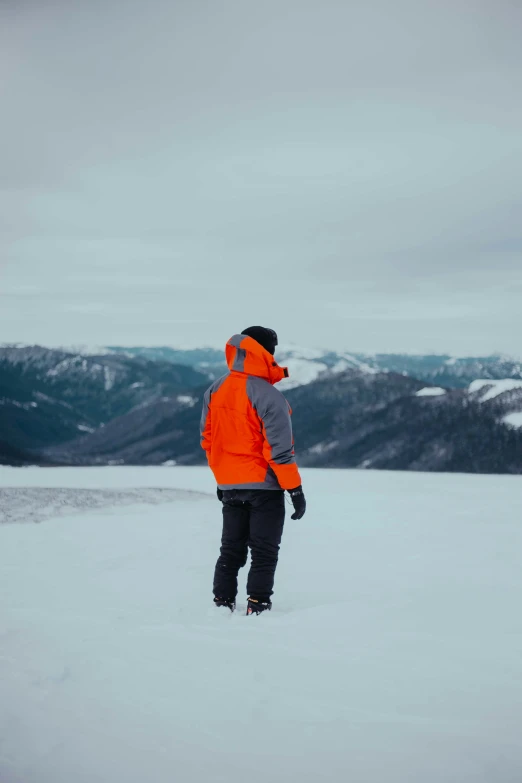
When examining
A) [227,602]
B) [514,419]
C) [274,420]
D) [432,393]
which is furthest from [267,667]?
[432,393]

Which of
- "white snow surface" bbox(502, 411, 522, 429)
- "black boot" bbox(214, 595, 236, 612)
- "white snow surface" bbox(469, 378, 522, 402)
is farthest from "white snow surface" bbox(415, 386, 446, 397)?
"black boot" bbox(214, 595, 236, 612)

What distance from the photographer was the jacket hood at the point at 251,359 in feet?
17.4

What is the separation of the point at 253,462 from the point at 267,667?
187 centimetres

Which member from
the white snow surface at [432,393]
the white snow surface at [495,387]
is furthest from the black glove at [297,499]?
the white snow surface at [432,393]

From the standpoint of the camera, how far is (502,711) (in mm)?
3406

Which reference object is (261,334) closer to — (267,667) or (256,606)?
(256,606)

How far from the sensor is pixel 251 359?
532 cm

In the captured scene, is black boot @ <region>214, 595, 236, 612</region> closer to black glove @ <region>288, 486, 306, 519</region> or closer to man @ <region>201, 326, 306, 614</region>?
man @ <region>201, 326, 306, 614</region>

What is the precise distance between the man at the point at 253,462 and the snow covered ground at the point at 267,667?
0.43 m

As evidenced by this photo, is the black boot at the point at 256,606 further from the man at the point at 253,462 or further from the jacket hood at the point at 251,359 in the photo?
the jacket hood at the point at 251,359

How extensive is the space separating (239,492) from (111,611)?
1.52 metres

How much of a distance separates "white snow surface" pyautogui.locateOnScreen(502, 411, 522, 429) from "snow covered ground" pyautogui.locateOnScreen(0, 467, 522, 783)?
139301 mm

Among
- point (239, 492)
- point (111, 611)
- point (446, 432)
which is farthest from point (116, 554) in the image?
point (446, 432)

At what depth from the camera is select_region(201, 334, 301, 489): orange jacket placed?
204 inches
